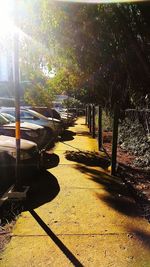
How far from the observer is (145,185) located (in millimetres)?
7145

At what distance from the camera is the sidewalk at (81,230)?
3.93 metres

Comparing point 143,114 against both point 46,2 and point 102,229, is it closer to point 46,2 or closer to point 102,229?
point 46,2

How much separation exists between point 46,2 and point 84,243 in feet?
13.6

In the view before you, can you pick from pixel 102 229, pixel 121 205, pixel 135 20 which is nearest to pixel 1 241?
pixel 102 229

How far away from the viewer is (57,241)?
14.4 ft

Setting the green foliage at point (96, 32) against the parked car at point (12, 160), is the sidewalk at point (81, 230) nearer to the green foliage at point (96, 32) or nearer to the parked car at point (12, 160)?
the parked car at point (12, 160)

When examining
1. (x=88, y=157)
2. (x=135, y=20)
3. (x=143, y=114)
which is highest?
(x=135, y=20)

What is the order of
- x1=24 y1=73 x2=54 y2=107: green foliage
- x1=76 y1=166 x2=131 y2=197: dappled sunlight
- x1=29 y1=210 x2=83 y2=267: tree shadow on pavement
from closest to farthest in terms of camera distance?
x1=29 y1=210 x2=83 y2=267: tree shadow on pavement, x1=76 y1=166 x2=131 y2=197: dappled sunlight, x1=24 y1=73 x2=54 y2=107: green foliage

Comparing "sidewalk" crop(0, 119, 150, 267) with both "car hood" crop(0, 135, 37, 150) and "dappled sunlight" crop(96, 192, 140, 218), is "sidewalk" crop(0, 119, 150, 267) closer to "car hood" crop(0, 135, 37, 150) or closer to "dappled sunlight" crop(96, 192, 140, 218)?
"dappled sunlight" crop(96, 192, 140, 218)

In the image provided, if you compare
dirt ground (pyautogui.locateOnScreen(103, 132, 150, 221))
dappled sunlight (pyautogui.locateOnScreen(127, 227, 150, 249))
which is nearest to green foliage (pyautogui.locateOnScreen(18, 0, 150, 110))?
dirt ground (pyautogui.locateOnScreen(103, 132, 150, 221))

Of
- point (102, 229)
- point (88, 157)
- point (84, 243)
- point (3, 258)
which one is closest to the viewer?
point (3, 258)

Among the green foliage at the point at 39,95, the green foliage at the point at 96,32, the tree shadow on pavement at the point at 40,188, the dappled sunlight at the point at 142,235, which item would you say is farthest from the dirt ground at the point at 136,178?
the green foliage at the point at 39,95

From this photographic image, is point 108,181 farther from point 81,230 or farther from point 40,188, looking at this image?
point 81,230

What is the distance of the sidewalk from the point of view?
3932 millimetres
